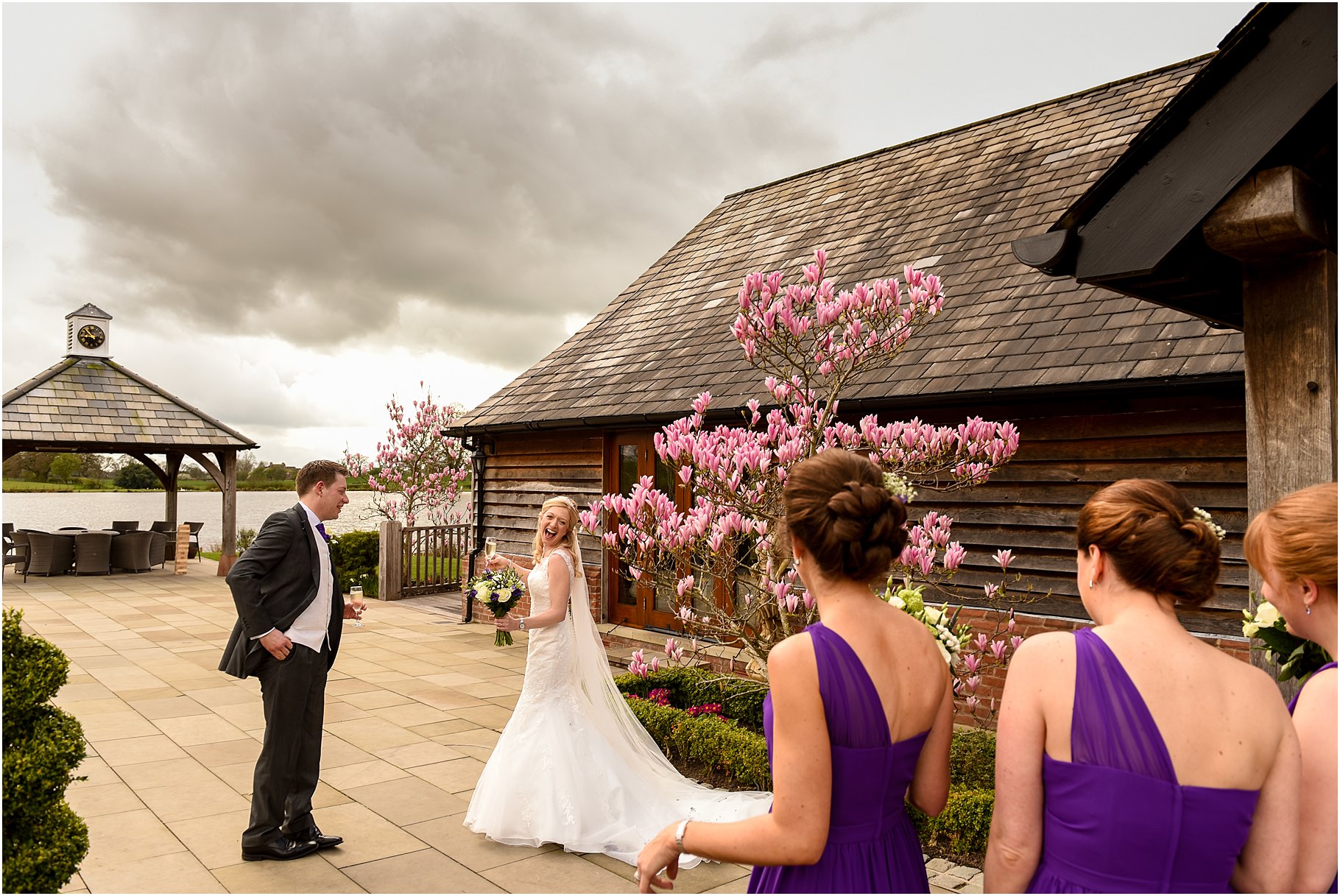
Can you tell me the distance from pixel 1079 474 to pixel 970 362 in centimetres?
137

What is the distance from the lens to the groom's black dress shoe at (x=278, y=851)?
454 centimetres

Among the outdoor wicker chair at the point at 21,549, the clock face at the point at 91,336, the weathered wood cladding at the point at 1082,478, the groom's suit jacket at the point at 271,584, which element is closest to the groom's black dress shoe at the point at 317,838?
the groom's suit jacket at the point at 271,584

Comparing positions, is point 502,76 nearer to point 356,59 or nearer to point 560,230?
point 356,59

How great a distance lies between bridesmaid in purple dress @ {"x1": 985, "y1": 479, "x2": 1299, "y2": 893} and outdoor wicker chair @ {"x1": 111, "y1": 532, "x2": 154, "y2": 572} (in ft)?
70.5

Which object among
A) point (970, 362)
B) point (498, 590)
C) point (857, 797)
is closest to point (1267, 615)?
point (857, 797)

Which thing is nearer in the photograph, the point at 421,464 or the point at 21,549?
the point at 21,549

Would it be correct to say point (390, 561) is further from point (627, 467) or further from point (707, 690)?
point (707, 690)

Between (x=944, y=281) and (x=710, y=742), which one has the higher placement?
(x=944, y=281)

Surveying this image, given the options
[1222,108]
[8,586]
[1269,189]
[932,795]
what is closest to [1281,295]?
[1269,189]

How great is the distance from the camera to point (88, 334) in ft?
63.5

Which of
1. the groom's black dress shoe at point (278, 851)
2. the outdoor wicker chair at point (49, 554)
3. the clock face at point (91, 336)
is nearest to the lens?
the groom's black dress shoe at point (278, 851)

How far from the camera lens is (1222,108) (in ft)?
10.2

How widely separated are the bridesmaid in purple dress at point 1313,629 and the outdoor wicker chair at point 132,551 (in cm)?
2185

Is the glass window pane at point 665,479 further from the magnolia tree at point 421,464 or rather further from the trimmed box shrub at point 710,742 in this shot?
the magnolia tree at point 421,464
